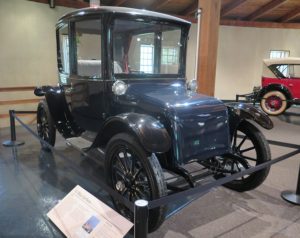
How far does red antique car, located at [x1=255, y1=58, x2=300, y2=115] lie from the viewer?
22.8ft

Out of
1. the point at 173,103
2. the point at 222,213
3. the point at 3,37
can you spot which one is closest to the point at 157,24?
the point at 173,103

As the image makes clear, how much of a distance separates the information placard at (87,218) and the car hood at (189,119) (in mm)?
705

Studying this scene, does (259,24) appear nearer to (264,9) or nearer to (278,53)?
(264,9)

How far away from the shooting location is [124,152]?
2.08m

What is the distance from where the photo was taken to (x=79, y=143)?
2.99 m

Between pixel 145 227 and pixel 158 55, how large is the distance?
77.2 inches

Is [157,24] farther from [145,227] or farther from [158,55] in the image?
[145,227]

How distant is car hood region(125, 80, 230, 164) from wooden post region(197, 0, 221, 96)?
7.44 ft

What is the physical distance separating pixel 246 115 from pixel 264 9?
7023mm

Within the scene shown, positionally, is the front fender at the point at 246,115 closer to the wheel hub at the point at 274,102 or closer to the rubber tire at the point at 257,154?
the rubber tire at the point at 257,154

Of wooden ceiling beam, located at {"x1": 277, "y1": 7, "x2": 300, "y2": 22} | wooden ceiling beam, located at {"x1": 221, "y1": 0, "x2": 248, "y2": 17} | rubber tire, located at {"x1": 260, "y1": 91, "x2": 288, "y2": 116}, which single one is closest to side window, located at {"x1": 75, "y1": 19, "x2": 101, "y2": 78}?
rubber tire, located at {"x1": 260, "y1": 91, "x2": 288, "y2": 116}

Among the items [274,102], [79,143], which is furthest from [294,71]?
[79,143]

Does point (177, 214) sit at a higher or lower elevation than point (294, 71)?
lower

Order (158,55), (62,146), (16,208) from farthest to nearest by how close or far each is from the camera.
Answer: (62,146) → (158,55) → (16,208)
